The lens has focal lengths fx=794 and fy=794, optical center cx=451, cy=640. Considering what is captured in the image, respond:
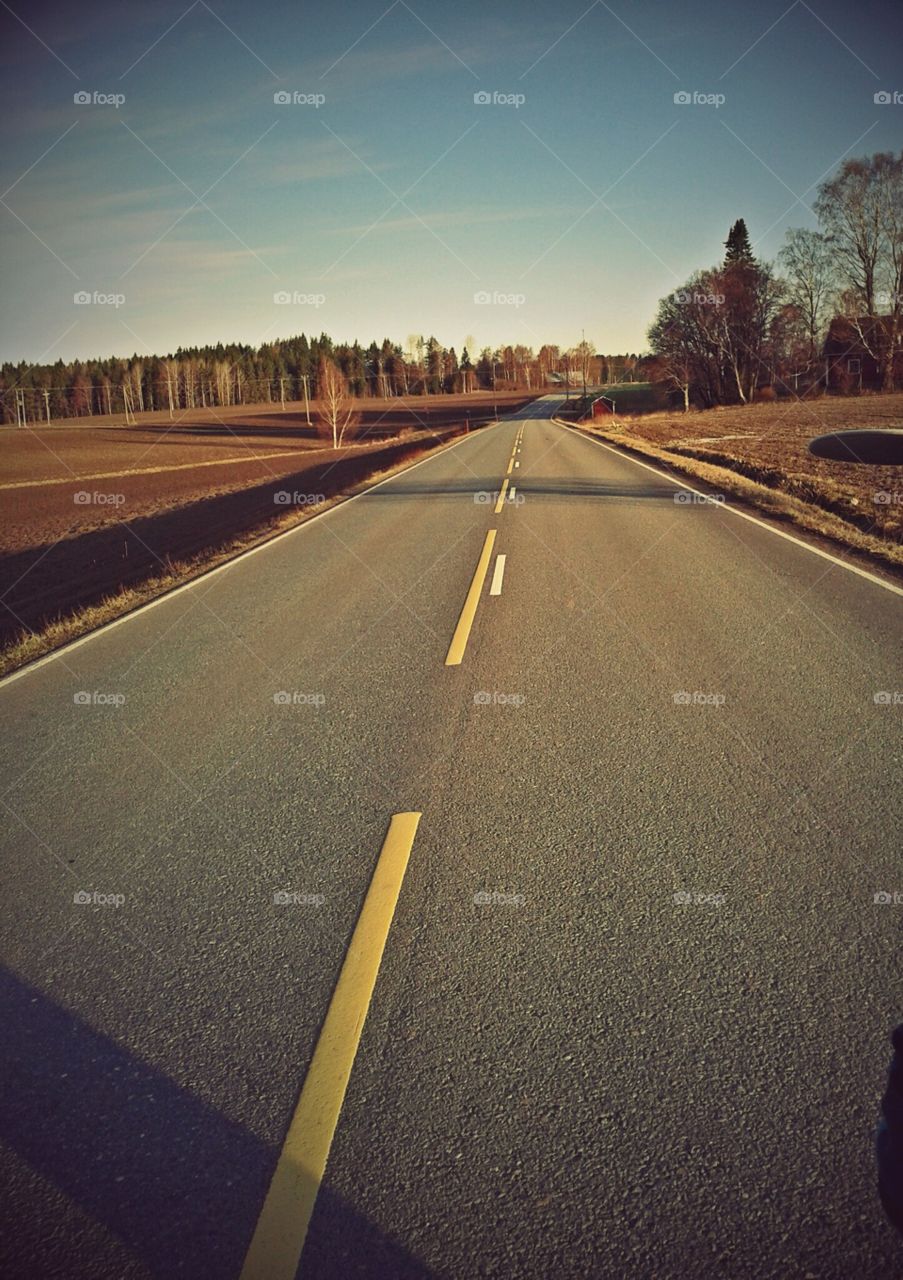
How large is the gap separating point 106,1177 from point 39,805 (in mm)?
2709

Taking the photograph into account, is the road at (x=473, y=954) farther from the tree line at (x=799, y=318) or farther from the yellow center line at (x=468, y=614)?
the tree line at (x=799, y=318)

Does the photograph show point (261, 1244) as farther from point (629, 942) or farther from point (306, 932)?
point (629, 942)

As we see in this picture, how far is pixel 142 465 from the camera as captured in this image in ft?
159

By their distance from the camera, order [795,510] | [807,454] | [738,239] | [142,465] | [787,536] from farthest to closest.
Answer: [738,239] < [142,465] < [795,510] < [787,536] < [807,454]

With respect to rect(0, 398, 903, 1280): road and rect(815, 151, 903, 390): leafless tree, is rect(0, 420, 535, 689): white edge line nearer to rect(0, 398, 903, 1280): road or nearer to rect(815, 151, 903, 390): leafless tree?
rect(0, 398, 903, 1280): road

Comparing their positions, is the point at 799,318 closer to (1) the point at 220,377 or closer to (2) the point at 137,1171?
(2) the point at 137,1171

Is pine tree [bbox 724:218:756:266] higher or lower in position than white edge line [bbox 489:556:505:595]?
higher

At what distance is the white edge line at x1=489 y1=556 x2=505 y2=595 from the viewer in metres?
9.02

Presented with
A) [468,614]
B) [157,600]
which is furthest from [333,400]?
[468,614]

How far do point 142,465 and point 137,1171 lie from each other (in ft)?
167

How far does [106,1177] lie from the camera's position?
212cm

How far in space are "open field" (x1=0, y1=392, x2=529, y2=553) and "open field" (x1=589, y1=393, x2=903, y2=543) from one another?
1750 cm

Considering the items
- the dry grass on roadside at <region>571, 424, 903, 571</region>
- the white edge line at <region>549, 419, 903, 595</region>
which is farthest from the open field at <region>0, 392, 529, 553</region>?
the dry grass on roadside at <region>571, 424, 903, 571</region>

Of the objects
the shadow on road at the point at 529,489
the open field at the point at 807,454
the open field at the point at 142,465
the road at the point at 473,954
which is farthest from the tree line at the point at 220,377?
the road at the point at 473,954
